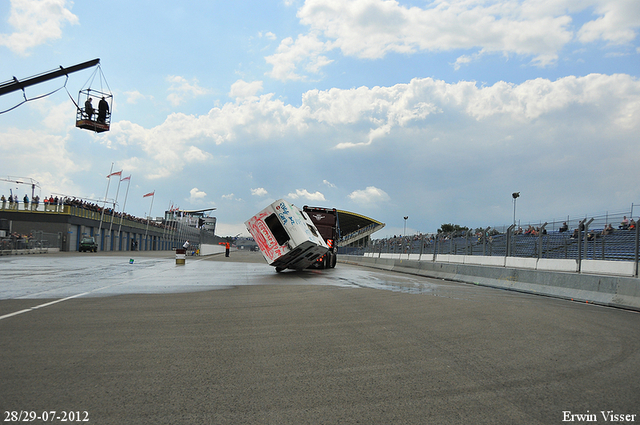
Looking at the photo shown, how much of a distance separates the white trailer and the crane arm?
15452 millimetres

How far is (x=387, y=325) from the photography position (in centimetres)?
742

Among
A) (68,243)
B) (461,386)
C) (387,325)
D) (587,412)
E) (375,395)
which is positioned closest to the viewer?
(587,412)

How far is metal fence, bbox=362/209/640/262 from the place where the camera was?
15.4 m

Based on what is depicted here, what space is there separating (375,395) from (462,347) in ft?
7.49

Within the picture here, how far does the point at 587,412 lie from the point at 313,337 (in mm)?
3519

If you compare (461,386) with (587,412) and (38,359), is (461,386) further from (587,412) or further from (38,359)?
(38,359)

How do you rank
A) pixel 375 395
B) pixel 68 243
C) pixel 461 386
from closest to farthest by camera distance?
1. pixel 375 395
2. pixel 461 386
3. pixel 68 243

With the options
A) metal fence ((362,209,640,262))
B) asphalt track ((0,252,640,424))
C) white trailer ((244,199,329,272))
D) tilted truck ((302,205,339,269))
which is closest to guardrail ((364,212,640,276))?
metal fence ((362,209,640,262))

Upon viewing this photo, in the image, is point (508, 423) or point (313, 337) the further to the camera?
point (313, 337)

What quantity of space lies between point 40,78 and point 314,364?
2802cm

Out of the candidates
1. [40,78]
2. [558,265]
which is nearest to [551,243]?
[558,265]

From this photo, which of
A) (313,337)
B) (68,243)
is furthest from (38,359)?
(68,243)

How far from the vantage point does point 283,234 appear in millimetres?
19703

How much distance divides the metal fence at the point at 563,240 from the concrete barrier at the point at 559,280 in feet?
2.26
